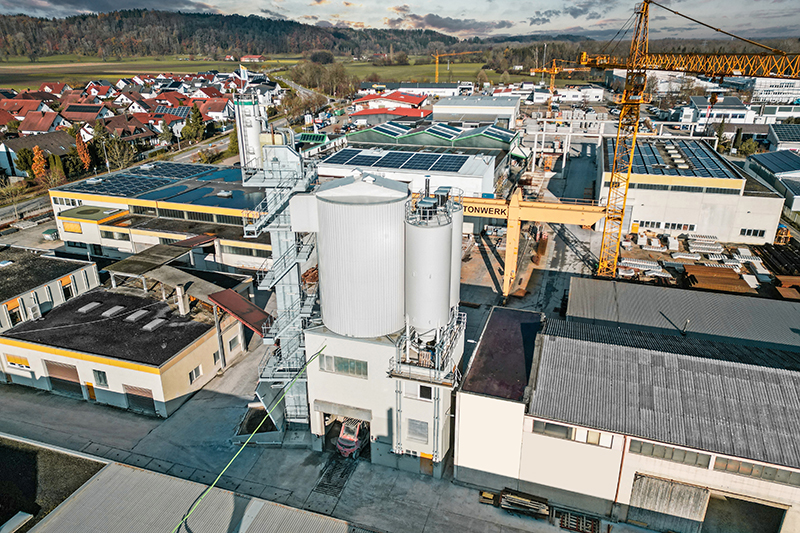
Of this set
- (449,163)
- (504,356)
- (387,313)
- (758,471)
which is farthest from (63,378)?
(758,471)

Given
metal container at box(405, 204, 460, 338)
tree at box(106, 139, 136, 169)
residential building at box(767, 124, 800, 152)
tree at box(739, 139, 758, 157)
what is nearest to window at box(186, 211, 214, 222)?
metal container at box(405, 204, 460, 338)

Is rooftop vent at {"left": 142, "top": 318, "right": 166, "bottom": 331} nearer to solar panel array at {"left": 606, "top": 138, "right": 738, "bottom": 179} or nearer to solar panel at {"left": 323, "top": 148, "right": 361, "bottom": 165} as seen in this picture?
solar panel at {"left": 323, "top": 148, "right": 361, "bottom": 165}

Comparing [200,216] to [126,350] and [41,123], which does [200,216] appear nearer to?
[126,350]

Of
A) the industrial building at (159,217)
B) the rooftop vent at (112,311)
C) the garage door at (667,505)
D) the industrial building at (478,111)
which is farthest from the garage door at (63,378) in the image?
the industrial building at (478,111)

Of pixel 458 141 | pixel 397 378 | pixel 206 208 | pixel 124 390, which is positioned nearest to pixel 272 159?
pixel 397 378

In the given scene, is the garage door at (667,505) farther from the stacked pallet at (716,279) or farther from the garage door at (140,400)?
the garage door at (140,400)

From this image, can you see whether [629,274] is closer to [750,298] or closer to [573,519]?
[750,298]

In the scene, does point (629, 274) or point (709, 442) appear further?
point (629, 274)
